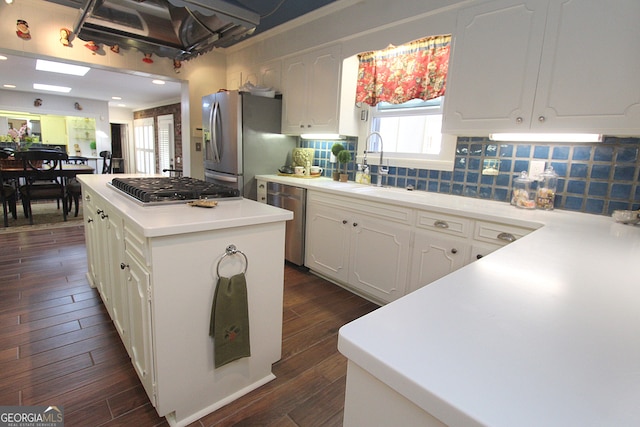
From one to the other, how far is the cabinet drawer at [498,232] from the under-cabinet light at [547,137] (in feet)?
2.13

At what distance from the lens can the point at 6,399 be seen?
4.88 feet

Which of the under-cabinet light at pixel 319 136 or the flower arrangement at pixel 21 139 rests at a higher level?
the under-cabinet light at pixel 319 136

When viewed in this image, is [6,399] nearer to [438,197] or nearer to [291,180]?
[291,180]

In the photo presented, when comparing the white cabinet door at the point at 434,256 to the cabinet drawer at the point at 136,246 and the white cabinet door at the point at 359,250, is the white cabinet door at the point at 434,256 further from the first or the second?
the cabinet drawer at the point at 136,246

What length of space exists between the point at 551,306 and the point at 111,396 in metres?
1.83

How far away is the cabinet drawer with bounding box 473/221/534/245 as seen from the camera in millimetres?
1743

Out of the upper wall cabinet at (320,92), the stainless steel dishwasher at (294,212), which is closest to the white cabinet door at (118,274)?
the stainless steel dishwasher at (294,212)

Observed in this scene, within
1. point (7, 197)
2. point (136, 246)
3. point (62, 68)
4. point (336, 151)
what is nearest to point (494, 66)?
point (336, 151)

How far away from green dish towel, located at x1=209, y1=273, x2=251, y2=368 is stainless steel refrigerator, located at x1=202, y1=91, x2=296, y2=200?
2197 mm

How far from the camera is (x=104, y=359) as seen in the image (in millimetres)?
1802

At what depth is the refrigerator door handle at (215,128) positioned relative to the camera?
3639mm

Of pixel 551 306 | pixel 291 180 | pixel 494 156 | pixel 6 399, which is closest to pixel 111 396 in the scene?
pixel 6 399

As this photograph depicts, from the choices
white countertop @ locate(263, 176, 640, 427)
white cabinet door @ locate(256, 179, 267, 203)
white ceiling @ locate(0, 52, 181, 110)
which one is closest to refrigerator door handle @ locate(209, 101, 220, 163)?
white cabinet door @ locate(256, 179, 267, 203)

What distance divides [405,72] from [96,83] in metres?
6.27
